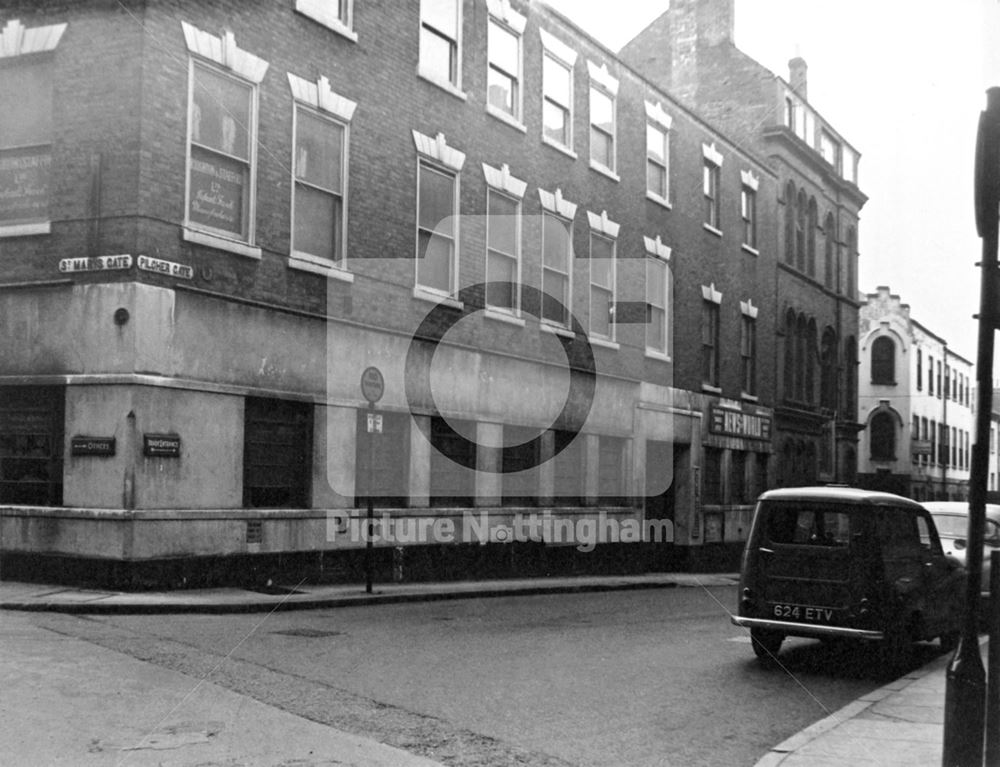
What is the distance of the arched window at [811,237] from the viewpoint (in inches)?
1469

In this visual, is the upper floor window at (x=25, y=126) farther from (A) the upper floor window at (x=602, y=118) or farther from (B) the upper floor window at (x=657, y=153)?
(B) the upper floor window at (x=657, y=153)

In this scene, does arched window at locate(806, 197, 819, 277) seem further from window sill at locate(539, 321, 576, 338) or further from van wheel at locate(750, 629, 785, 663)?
van wheel at locate(750, 629, 785, 663)

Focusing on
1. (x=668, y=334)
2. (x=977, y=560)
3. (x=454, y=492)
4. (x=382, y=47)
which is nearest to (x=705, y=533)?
(x=668, y=334)

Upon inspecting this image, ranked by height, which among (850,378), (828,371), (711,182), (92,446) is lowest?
(92,446)

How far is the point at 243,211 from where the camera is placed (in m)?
15.6

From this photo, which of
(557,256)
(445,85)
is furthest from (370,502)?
(557,256)

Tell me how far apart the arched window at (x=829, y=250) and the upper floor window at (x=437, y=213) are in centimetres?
2232

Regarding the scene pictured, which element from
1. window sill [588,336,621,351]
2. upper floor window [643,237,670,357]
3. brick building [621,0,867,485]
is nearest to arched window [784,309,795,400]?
brick building [621,0,867,485]

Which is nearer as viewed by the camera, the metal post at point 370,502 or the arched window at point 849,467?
the metal post at point 370,502

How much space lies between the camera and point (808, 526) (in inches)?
455

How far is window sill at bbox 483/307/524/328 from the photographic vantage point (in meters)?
20.7

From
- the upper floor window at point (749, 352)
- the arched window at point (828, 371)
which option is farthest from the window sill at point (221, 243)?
the arched window at point (828, 371)

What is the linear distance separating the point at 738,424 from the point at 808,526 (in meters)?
20.1

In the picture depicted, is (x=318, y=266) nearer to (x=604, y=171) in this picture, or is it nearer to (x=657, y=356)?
(x=604, y=171)
